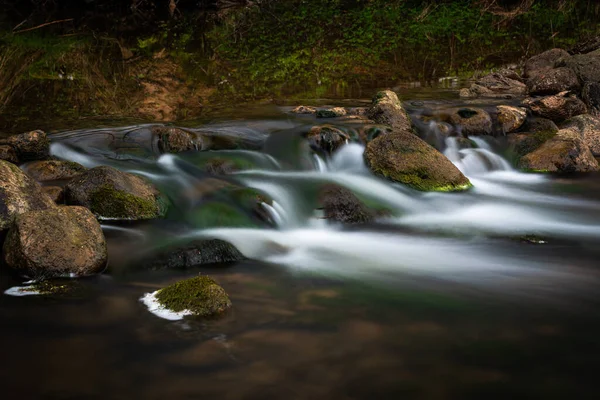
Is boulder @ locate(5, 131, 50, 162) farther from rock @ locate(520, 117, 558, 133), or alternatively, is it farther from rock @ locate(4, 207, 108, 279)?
rock @ locate(520, 117, 558, 133)

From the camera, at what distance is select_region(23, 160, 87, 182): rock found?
24.1 feet

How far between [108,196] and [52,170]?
4.47ft

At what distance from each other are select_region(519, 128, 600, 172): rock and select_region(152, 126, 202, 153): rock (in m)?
4.82

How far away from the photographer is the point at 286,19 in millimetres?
23891

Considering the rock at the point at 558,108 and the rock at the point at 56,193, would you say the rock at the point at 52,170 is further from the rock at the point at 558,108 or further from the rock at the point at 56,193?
the rock at the point at 558,108

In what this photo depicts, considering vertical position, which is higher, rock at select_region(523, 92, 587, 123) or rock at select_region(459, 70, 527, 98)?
rock at select_region(459, 70, 527, 98)

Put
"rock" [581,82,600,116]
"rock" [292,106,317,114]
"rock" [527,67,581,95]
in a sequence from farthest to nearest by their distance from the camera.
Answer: "rock" [527,67,581,95] < "rock" [581,82,600,116] < "rock" [292,106,317,114]

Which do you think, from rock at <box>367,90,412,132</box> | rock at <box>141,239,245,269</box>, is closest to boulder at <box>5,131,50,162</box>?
rock at <box>141,239,245,269</box>

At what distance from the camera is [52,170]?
7.43 metres

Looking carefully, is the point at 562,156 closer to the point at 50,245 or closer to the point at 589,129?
Result: the point at 589,129

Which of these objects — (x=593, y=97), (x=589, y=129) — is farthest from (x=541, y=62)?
(x=589, y=129)

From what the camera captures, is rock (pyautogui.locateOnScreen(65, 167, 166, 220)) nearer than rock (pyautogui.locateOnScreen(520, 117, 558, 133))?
Yes

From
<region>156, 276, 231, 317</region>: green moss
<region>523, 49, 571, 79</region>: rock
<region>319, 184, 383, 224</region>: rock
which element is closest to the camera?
<region>156, 276, 231, 317</region>: green moss

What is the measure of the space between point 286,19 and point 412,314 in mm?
20772
